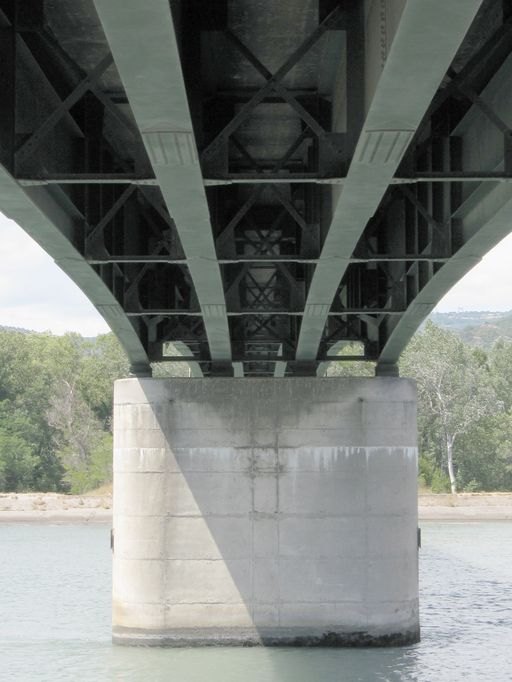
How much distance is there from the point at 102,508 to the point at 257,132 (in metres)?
59.6

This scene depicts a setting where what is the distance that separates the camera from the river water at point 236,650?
19875 millimetres

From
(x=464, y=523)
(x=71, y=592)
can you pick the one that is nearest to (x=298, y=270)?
(x=71, y=592)

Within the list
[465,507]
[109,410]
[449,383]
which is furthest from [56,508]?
[449,383]

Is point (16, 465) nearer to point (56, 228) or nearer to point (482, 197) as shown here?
point (56, 228)

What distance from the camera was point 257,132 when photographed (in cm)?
1492

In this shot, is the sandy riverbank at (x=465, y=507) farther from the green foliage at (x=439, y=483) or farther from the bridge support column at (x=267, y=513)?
the bridge support column at (x=267, y=513)

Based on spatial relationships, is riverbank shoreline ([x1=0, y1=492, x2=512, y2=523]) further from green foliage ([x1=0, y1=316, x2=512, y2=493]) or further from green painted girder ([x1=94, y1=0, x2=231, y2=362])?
green painted girder ([x1=94, y1=0, x2=231, y2=362])

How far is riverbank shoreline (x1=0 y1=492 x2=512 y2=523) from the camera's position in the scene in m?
68.8

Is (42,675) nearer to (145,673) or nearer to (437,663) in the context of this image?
(145,673)

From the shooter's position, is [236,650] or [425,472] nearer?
[236,650]

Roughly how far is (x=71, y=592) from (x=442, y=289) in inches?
761

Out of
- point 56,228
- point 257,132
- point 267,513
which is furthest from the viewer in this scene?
point 267,513

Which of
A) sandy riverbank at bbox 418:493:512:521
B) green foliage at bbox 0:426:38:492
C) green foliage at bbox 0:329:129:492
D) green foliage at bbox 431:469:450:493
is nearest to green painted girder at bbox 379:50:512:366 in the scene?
sandy riverbank at bbox 418:493:512:521

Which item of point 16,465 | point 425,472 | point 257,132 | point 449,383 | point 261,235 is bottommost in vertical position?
point 425,472
